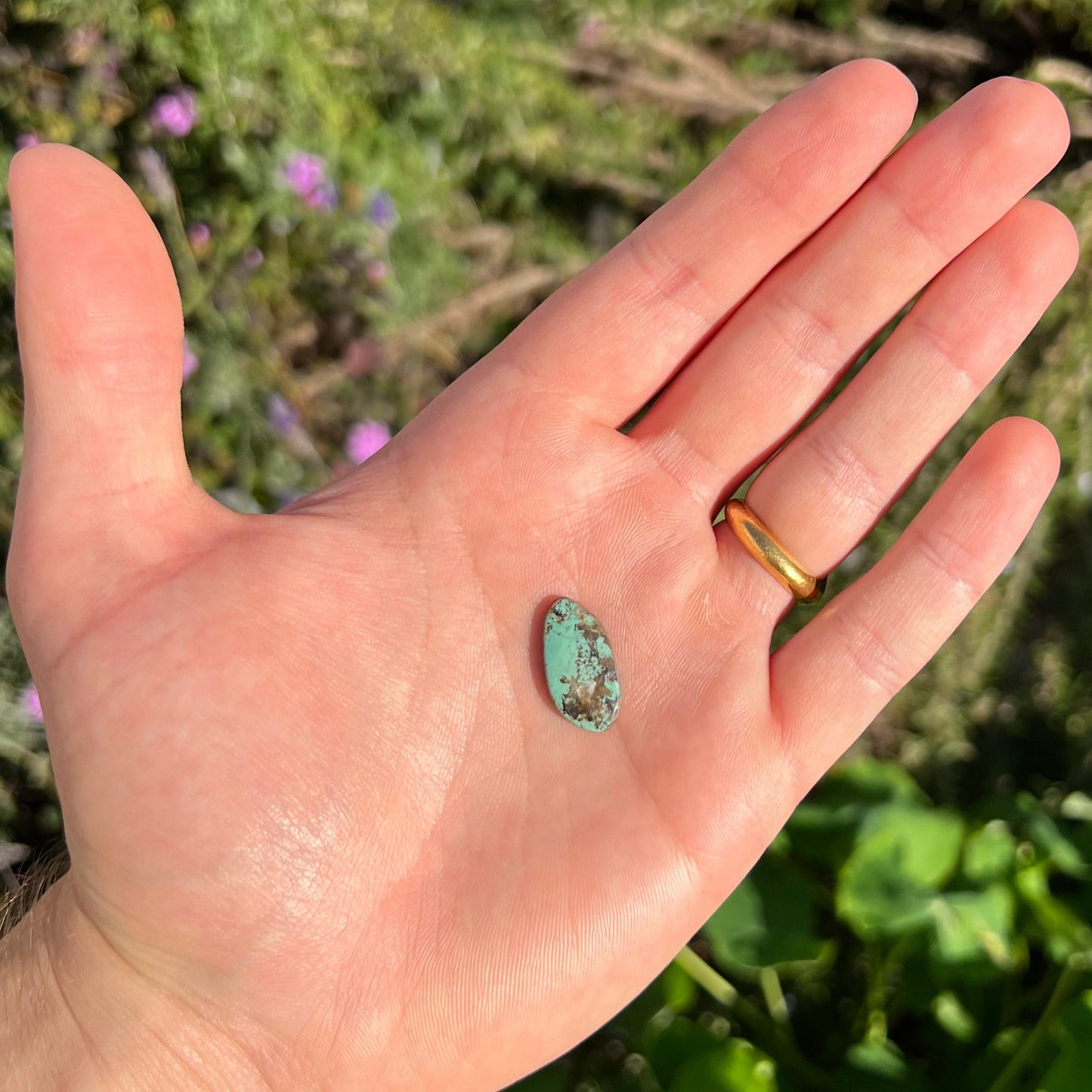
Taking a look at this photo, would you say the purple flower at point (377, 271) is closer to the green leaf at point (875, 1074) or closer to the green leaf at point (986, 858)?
the green leaf at point (986, 858)

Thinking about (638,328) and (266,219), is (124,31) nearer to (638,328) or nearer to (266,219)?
(266,219)

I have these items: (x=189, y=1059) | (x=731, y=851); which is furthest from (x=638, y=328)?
(x=189, y=1059)

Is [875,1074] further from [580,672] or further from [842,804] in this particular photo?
[580,672]

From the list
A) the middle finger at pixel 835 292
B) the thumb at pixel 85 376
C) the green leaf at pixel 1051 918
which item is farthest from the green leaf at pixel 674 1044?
the thumb at pixel 85 376

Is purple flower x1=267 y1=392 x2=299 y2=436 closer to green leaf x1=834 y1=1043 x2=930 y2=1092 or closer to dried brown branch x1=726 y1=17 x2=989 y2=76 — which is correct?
dried brown branch x1=726 y1=17 x2=989 y2=76

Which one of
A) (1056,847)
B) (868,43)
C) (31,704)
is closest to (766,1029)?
(1056,847)
